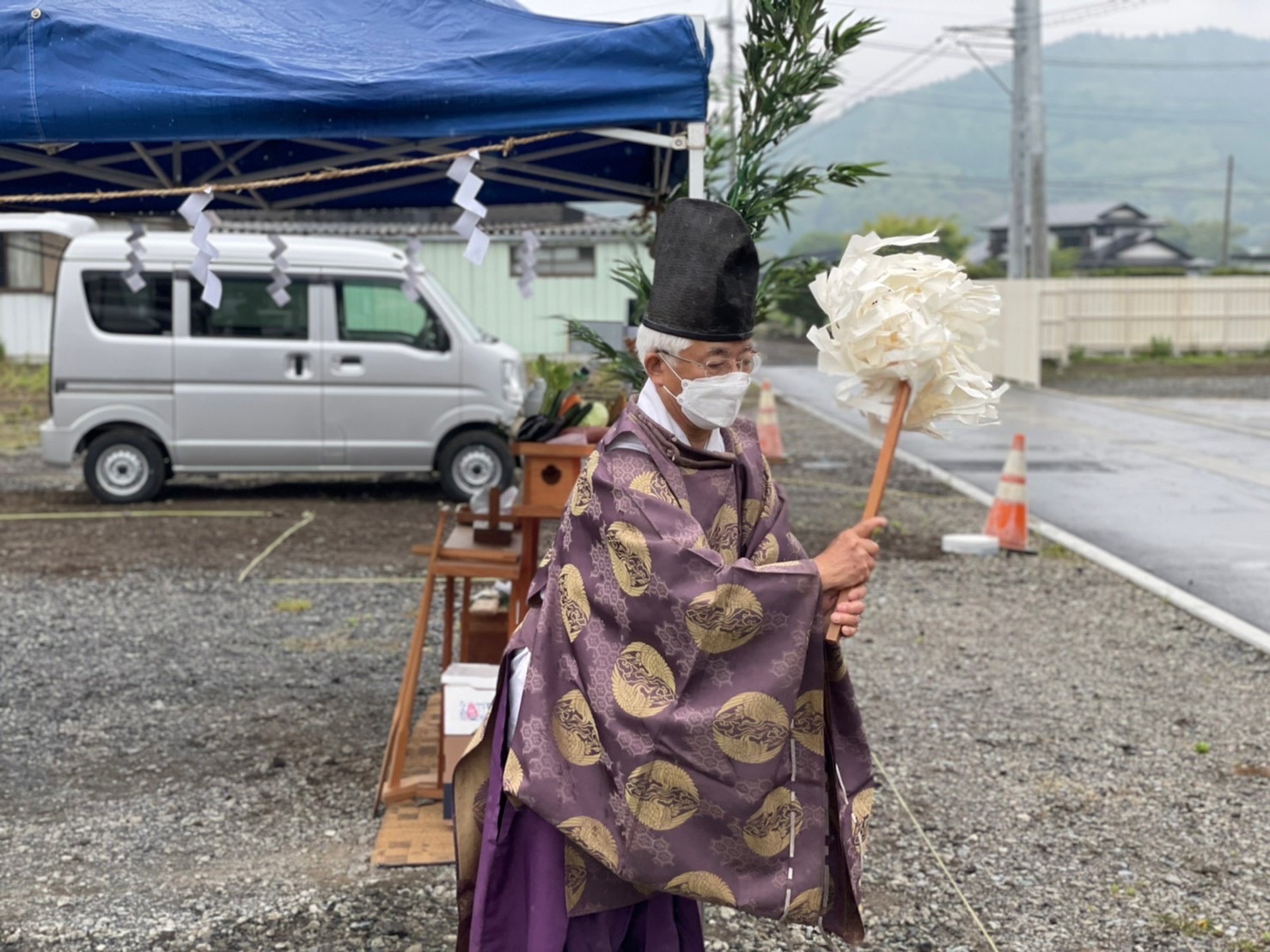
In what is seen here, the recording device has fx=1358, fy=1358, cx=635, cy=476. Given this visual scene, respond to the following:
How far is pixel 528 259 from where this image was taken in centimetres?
651

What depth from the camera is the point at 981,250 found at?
74312 millimetres

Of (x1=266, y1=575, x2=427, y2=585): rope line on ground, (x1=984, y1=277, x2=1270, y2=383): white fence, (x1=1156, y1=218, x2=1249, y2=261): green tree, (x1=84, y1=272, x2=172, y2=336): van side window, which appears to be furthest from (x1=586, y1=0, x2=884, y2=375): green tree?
(x1=1156, y1=218, x2=1249, y2=261): green tree

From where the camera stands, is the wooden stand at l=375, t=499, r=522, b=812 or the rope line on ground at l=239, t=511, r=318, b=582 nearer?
the wooden stand at l=375, t=499, r=522, b=812

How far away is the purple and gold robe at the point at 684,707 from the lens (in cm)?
245

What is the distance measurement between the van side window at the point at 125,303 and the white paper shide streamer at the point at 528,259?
206 inches

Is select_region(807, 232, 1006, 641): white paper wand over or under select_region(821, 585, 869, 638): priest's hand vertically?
over

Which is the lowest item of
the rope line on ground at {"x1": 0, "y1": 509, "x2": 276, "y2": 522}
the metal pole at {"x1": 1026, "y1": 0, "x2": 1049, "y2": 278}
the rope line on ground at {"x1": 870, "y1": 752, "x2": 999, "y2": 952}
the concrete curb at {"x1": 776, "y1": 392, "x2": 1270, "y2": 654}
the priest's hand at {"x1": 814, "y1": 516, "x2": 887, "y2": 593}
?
the rope line on ground at {"x1": 870, "y1": 752, "x2": 999, "y2": 952}

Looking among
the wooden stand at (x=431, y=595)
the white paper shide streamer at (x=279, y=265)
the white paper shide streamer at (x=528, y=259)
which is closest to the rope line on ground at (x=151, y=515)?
the white paper shide streamer at (x=279, y=265)

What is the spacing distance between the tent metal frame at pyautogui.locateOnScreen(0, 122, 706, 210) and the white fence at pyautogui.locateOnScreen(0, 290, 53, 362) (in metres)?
22.3

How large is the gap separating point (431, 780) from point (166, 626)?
125 inches

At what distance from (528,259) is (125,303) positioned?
223 inches

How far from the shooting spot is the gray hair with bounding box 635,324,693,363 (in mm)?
2637

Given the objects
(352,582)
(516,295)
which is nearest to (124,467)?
(352,582)

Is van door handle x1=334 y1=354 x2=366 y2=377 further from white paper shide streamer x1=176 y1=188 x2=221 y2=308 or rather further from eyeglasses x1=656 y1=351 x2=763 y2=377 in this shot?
eyeglasses x1=656 y1=351 x2=763 y2=377
